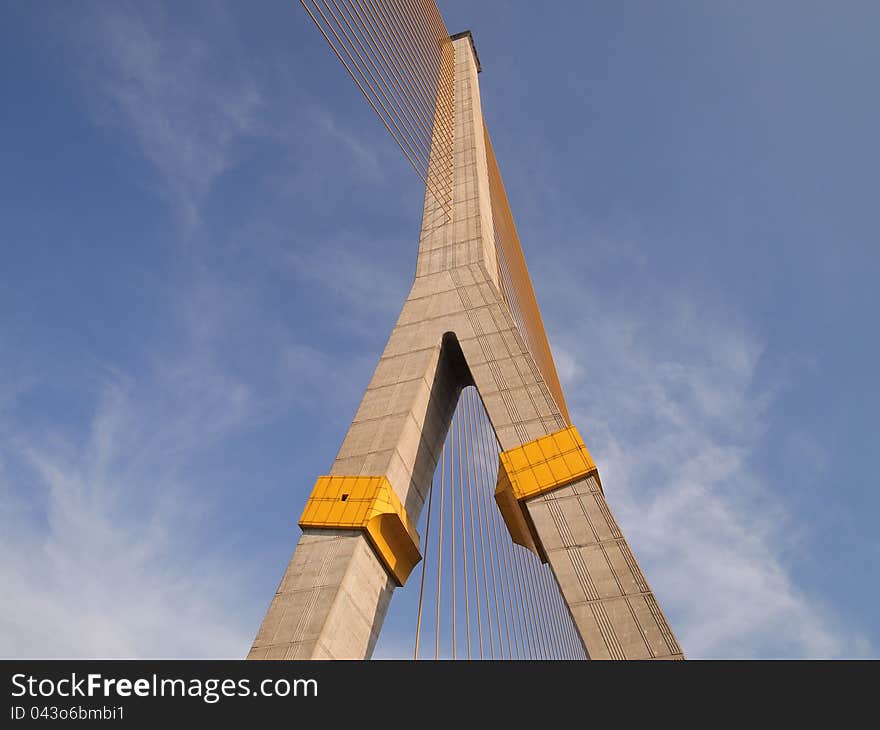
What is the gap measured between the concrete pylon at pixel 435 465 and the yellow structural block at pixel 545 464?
116 millimetres

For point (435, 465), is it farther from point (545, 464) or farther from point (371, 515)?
point (545, 464)

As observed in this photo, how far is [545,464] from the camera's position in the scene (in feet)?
32.6

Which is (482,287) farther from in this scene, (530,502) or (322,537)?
(322,537)

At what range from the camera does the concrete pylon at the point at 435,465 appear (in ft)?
27.6

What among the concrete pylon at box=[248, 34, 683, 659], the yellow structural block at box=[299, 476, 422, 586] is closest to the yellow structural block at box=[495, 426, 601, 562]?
the concrete pylon at box=[248, 34, 683, 659]

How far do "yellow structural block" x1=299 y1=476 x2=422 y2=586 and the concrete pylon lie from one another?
0.07 metres

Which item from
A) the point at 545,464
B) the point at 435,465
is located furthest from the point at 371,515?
the point at 545,464

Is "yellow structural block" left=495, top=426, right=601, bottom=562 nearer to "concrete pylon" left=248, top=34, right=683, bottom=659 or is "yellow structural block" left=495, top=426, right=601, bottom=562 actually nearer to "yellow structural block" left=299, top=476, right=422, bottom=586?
"concrete pylon" left=248, top=34, right=683, bottom=659

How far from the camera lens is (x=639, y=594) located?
8281 mm

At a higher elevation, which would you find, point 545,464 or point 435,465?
point 435,465

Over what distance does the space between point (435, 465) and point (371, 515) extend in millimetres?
2491

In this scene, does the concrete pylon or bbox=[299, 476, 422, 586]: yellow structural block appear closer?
the concrete pylon

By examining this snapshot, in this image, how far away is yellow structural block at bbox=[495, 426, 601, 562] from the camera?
→ 973 cm
